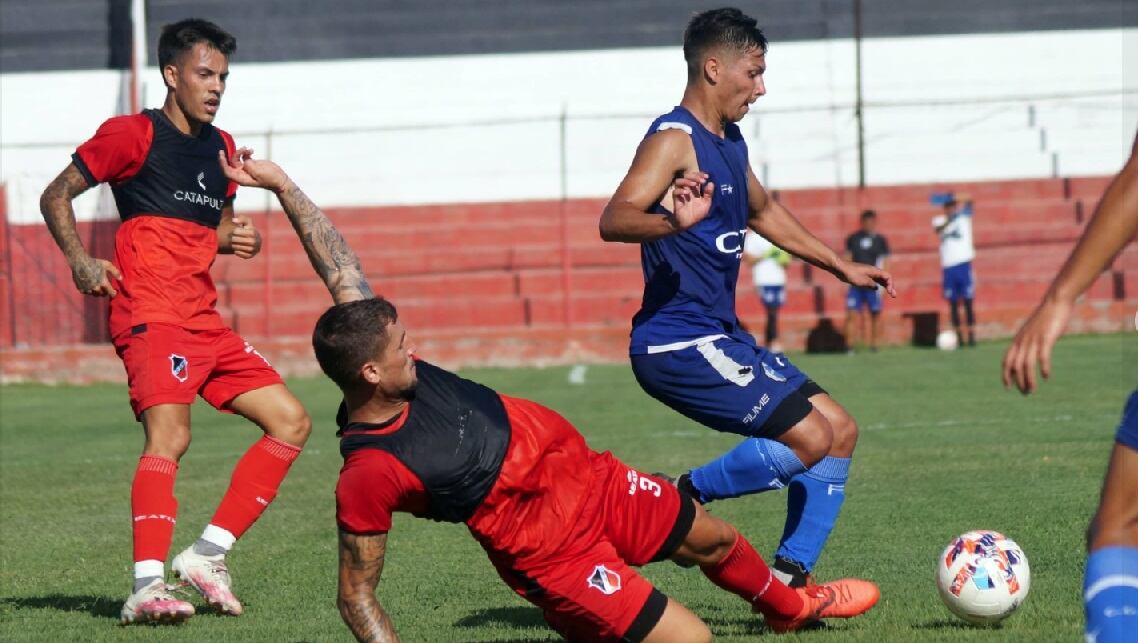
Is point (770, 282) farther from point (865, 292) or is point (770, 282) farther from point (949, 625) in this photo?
point (949, 625)

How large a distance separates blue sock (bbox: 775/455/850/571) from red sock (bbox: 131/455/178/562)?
2.43 m

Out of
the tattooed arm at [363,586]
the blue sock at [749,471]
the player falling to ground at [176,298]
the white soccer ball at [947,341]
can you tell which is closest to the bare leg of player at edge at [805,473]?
the blue sock at [749,471]

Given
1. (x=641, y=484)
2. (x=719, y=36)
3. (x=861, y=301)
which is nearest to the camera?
(x=641, y=484)

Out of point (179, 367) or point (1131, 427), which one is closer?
point (1131, 427)

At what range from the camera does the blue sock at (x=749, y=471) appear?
582 centimetres

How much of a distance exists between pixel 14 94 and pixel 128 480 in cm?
1798

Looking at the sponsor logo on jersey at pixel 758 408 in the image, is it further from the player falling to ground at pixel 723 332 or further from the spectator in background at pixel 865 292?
the spectator in background at pixel 865 292

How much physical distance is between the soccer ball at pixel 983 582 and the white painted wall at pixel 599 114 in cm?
1894

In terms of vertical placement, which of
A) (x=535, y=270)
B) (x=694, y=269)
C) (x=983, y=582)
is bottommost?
(x=983, y=582)

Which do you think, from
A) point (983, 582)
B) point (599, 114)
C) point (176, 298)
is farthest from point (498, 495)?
point (599, 114)

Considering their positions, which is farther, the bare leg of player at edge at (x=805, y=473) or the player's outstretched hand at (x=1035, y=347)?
the bare leg of player at edge at (x=805, y=473)

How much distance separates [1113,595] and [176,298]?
425cm

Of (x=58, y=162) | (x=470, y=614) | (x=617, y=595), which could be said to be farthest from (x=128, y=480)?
(x=58, y=162)

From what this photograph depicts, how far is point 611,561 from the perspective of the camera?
481cm
